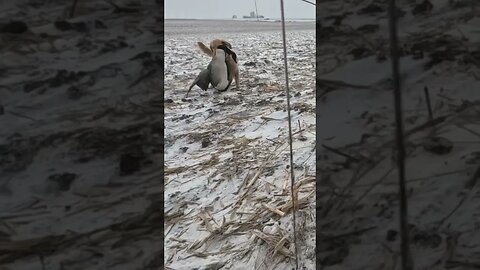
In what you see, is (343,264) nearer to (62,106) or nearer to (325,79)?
(325,79)

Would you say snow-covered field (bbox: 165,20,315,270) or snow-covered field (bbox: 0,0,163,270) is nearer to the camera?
snow-covered field (bbox: 0,0,163,270)

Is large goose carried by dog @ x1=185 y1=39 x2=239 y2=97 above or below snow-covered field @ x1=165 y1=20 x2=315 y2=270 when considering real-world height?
above

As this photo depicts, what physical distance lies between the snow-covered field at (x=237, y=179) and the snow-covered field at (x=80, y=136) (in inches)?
48.3

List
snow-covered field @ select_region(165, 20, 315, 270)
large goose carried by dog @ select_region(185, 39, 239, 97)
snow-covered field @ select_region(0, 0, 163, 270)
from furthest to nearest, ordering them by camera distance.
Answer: large goose carried by dog @ select_region(185, 39, 239, 97)
snow-covered field @ select_region(165, 20, 315, 270)
snow-covered field @ select_region(0, 0, 163, 270)

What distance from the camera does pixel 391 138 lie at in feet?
2.48

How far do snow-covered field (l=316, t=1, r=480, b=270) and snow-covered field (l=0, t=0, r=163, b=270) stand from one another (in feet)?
0.77

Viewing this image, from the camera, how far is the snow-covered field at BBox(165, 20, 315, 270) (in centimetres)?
198

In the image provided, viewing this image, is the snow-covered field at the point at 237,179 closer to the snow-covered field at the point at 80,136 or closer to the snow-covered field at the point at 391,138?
the snow-covered field at the point at 391,138

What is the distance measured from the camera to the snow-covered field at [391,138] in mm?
727

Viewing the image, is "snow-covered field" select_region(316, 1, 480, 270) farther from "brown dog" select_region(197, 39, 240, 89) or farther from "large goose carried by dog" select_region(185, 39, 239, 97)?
"brown dog" select_region(197, 39, 240, 89)

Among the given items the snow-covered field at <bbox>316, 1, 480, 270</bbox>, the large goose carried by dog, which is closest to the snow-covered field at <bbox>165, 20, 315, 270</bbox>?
the large goose carried by dog

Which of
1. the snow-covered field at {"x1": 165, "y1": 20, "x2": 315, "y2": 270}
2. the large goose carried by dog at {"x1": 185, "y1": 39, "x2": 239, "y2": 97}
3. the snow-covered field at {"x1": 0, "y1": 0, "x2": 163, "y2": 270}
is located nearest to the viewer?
the snow-covered field at {"x1": 0, "y1": 0, "x2": 163, "y2": 270}

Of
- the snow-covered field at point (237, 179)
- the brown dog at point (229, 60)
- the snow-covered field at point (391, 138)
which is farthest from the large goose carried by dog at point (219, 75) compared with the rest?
the snow-covered field at point (391, 138)

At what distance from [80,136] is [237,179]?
2033mm
